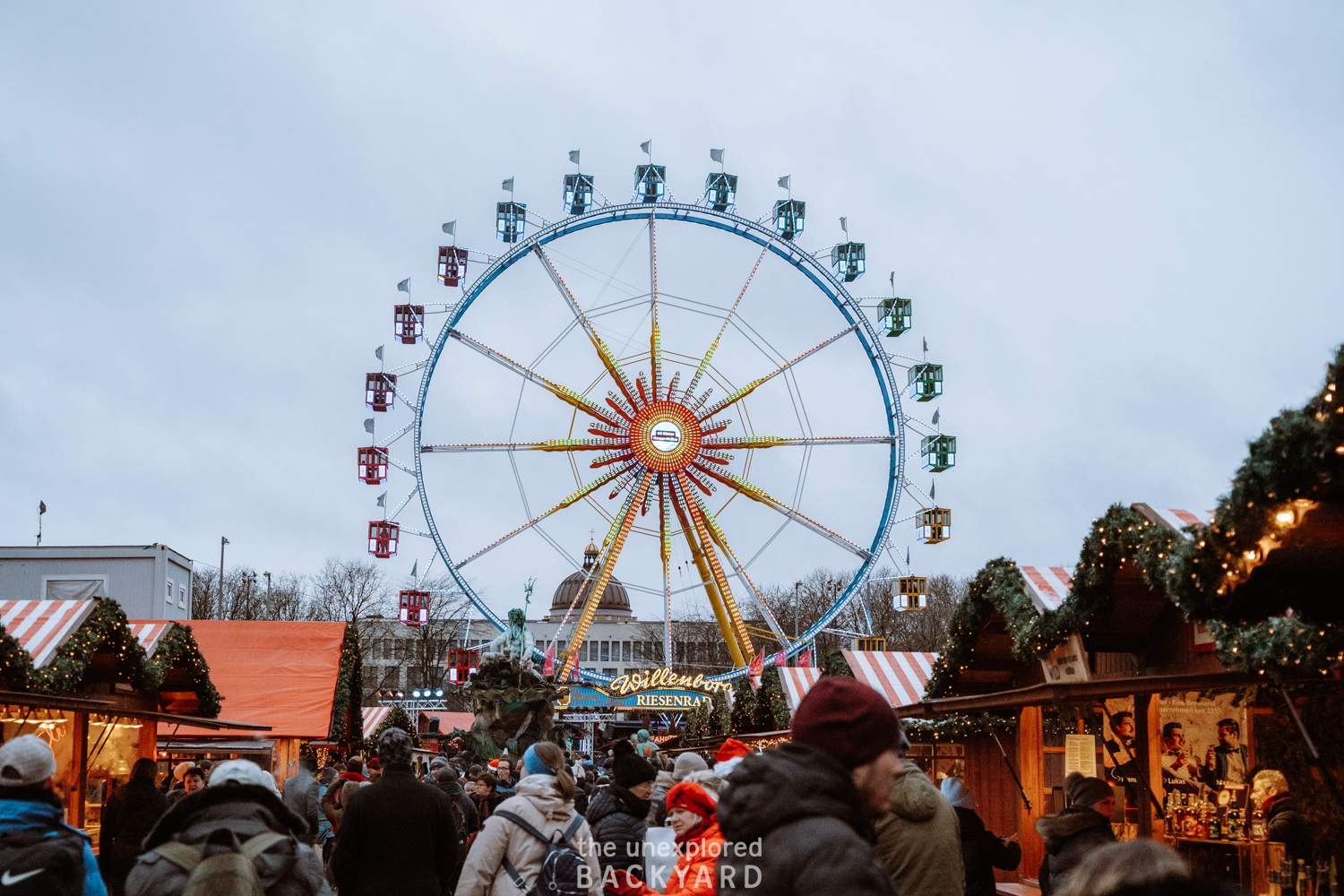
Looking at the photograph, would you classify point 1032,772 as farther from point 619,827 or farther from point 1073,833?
point 619,827

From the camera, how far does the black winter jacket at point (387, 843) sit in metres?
5.89

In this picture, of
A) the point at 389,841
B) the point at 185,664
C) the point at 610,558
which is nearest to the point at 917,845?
the point at 389,841

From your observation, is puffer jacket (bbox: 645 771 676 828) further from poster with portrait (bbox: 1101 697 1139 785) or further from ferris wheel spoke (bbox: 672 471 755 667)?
ferris wheel spoke (bbox: 672 471 755 667)

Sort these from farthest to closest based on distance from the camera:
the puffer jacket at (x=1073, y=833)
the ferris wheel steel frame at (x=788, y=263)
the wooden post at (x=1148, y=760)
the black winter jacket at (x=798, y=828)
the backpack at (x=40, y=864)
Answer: the ferris wheel steel frame at (x=788, y=263) → the wooden post at (x=1148, y=760) → the puffer jacket at (x=1073, y=833) → the backpack at (x=40, y=864) → the black winter jacket at (x=798, y=828)

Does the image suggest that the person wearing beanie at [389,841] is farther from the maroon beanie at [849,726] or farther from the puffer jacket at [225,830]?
the maroon beanie at [849,726]

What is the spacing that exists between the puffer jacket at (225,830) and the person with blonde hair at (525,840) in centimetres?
141

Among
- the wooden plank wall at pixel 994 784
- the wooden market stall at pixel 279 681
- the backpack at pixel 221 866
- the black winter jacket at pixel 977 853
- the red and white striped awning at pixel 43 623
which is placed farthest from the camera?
the wooden market stall at pixel 279 681

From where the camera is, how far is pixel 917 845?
15.3ft

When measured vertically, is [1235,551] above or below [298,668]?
above

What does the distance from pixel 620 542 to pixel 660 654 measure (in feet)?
181

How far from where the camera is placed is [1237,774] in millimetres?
9805

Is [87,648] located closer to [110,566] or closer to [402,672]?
[110,566]

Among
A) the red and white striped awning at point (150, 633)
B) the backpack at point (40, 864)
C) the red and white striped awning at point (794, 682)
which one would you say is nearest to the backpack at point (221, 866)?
the backpack at point (40, 864)

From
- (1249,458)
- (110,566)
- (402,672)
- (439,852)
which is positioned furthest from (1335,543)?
(402,672)
